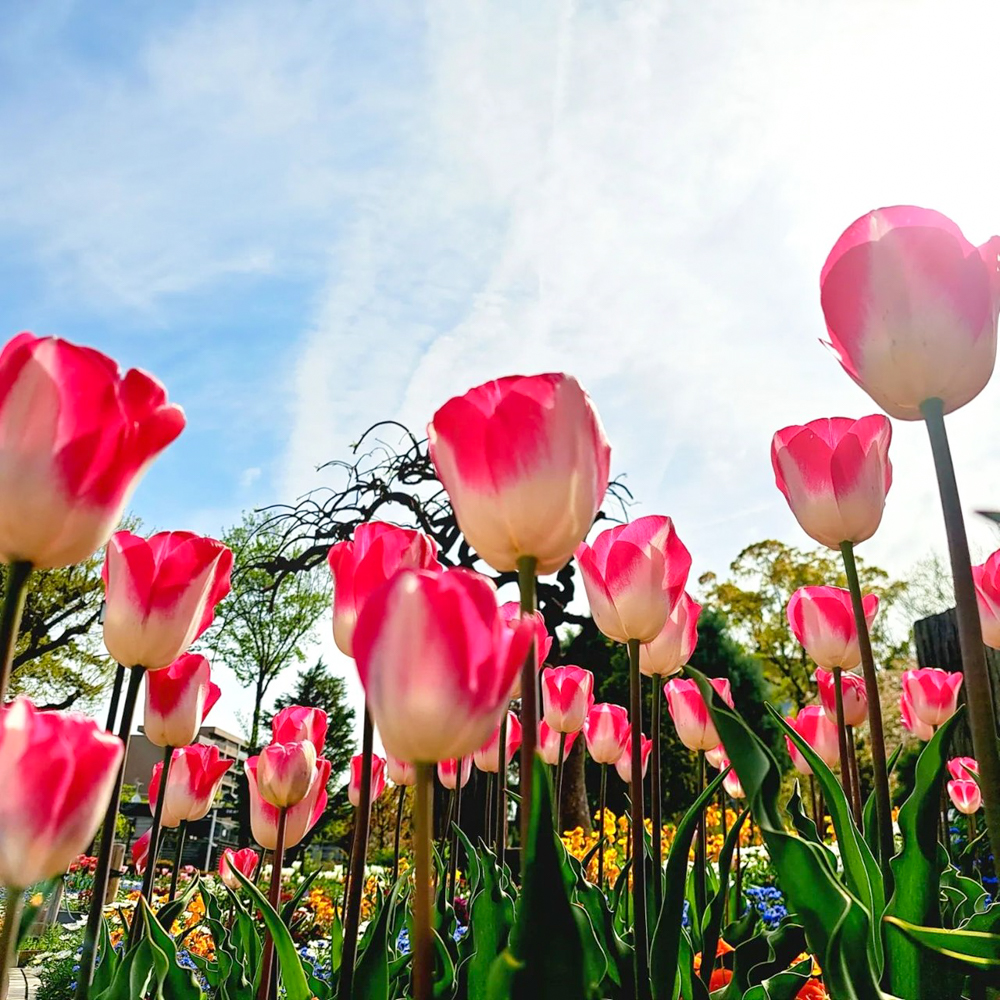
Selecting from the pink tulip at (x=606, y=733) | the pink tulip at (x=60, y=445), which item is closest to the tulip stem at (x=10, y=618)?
the pink tulip at (x=60, y=445)

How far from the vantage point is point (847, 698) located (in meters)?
2.43

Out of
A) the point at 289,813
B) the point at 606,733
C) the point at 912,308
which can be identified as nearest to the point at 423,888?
the point at 912,308

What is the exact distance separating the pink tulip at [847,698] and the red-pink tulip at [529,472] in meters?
1.67

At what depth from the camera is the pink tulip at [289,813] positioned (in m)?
1.88

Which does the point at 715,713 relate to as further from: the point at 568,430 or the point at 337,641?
the point at 337,641

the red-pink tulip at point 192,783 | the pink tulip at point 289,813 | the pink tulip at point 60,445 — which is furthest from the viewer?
the red-pink tulip at point 192,783

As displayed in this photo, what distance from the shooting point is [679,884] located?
91 centimetres

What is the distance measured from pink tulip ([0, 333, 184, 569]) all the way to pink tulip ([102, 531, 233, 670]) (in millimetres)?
279

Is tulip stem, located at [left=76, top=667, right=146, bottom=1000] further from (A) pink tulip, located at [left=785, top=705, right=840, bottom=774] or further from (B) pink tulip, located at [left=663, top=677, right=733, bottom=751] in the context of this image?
(A) pink tulip, located at [left=785, top=705, right=840, bottom=774]

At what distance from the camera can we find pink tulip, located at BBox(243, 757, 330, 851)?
1884mm

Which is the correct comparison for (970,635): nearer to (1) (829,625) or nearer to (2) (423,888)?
(2) (423,888)

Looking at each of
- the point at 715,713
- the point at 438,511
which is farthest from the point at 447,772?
the point at 438,511

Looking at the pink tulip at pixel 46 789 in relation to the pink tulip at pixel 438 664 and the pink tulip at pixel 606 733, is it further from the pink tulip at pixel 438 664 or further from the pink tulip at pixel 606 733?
the pink tulip at pixel 606 733

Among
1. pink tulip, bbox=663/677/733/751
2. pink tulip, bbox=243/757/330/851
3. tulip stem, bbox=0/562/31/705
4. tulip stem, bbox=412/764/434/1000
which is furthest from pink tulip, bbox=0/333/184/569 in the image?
pink tulip, bbox=663/677/733/751
